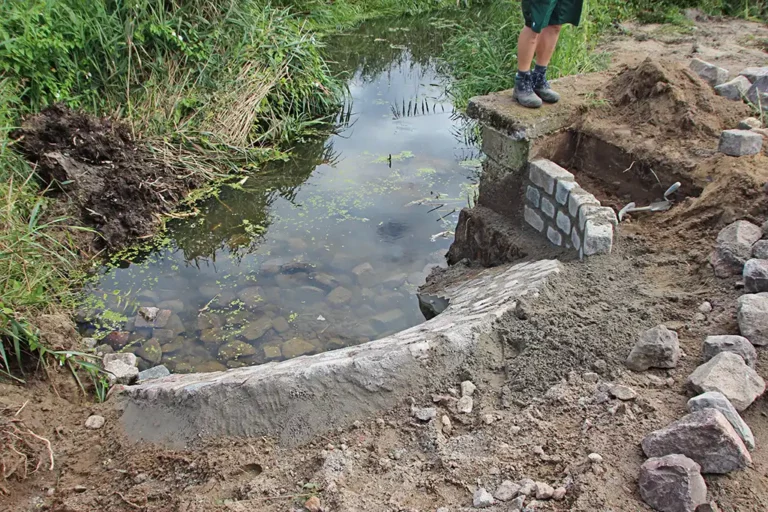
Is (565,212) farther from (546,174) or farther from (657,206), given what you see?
(657,206)

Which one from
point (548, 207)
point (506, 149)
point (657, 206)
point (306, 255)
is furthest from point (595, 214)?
point (306, 255)

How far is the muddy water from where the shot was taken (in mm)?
4426

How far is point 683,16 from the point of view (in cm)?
914

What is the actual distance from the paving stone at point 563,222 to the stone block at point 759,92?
1785 millimetres

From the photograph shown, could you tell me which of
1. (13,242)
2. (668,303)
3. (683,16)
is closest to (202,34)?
(13,242)

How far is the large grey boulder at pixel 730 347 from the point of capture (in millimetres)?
2412

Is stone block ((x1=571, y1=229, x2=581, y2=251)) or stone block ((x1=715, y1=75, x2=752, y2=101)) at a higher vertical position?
stone block ((x1=715, y1=75, x2=752, y2=101))

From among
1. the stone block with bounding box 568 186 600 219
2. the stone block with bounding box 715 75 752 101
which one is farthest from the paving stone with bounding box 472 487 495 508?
the stone block with bounding box 715 75 752 101

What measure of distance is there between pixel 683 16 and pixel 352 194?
247 inches

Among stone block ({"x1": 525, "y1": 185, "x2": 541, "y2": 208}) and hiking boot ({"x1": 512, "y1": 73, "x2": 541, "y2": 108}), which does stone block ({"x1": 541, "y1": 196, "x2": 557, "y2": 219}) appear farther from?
hiking boot ({"x1": 512, "y1": 73, "x2": 541, "y2": 108})

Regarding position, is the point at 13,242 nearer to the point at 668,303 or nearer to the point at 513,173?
the point at 513,173

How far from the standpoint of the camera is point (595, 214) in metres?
3.52

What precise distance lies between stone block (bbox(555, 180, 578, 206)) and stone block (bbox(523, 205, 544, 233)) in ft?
0.99

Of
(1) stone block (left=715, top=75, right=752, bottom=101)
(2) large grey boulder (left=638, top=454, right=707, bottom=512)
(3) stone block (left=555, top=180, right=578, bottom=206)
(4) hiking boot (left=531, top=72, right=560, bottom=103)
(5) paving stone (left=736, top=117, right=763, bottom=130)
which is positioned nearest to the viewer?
(2) large grey boulder (left=638, top=454, right=707, bottom=512)
